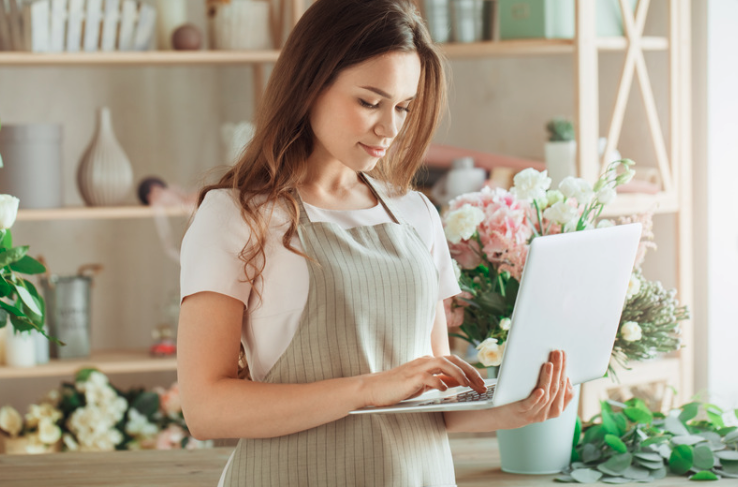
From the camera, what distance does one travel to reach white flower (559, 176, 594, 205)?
1.35 m

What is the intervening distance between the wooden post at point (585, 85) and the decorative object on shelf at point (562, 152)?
10 cm

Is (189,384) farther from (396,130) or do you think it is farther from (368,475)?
(396,130)

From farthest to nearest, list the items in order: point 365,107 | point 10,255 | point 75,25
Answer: point 75,25, point 10,255, point 365,107

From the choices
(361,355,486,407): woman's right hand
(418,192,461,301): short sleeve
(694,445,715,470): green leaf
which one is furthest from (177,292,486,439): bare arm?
(694,445,715,470): green leaf

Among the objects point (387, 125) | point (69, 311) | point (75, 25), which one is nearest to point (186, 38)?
point (75, 25)

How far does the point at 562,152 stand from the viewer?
94.0 inches

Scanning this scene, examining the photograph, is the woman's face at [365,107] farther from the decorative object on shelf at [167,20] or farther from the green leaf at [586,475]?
the decorative object on shelf at [167,20]

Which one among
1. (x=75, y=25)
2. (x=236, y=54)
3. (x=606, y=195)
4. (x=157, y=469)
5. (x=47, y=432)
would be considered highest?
(x=75, y=25)

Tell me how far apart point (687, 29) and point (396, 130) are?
1591mm

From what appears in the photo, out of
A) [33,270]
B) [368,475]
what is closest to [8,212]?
[33,270]

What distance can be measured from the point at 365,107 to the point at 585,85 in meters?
1.36

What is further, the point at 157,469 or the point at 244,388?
the point at 157,469

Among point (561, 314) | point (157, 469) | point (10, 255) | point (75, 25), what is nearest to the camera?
point (561, 314)

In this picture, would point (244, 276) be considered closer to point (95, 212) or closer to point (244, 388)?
point (244, 388)
